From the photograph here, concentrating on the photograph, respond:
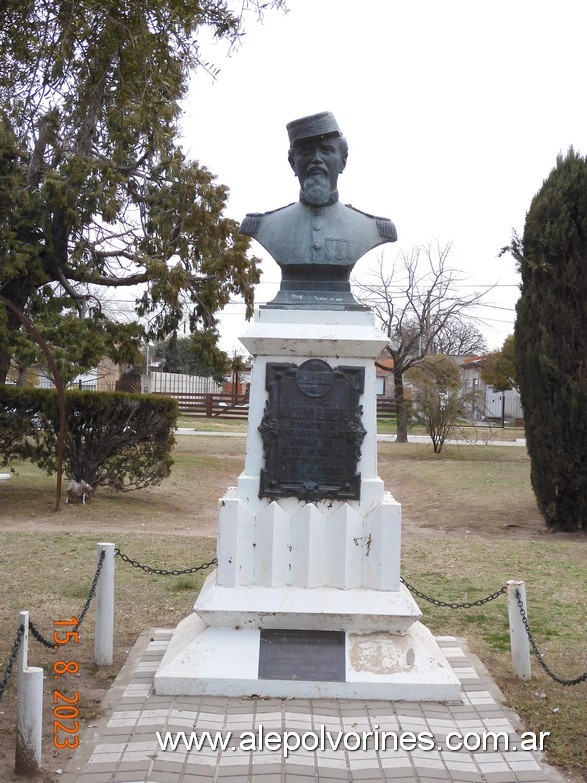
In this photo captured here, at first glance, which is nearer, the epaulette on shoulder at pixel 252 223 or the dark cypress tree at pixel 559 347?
the epaulette on shoulder at pixel 252 223

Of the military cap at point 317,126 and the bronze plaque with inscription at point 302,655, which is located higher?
the military cap at point 317,126

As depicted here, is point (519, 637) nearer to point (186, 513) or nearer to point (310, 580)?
point (310, 580)

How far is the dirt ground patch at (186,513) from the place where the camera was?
5.68m

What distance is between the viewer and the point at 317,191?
587cm

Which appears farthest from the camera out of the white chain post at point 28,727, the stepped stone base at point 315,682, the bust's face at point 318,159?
the bust's face at point 318,159

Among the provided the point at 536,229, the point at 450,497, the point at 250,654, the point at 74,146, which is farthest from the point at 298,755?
the point at 74,146

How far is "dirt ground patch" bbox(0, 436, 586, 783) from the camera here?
224 inches

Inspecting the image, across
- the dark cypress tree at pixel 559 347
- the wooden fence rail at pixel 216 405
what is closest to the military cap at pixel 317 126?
the dark cypress tree at pixel 559 347

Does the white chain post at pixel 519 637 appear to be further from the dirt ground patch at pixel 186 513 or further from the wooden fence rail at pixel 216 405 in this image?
the wooden fence rail at pixel 216 405

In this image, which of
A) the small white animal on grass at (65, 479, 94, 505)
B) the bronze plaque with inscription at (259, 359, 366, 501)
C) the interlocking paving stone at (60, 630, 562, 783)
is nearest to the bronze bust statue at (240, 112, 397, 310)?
the bronze plaque with inscription at (259, 359, 366, 501)

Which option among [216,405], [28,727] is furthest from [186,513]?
[216,405]

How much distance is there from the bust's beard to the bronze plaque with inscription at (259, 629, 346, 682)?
290 centimetres

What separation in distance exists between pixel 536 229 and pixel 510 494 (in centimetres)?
541

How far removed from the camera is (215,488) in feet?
57.5
